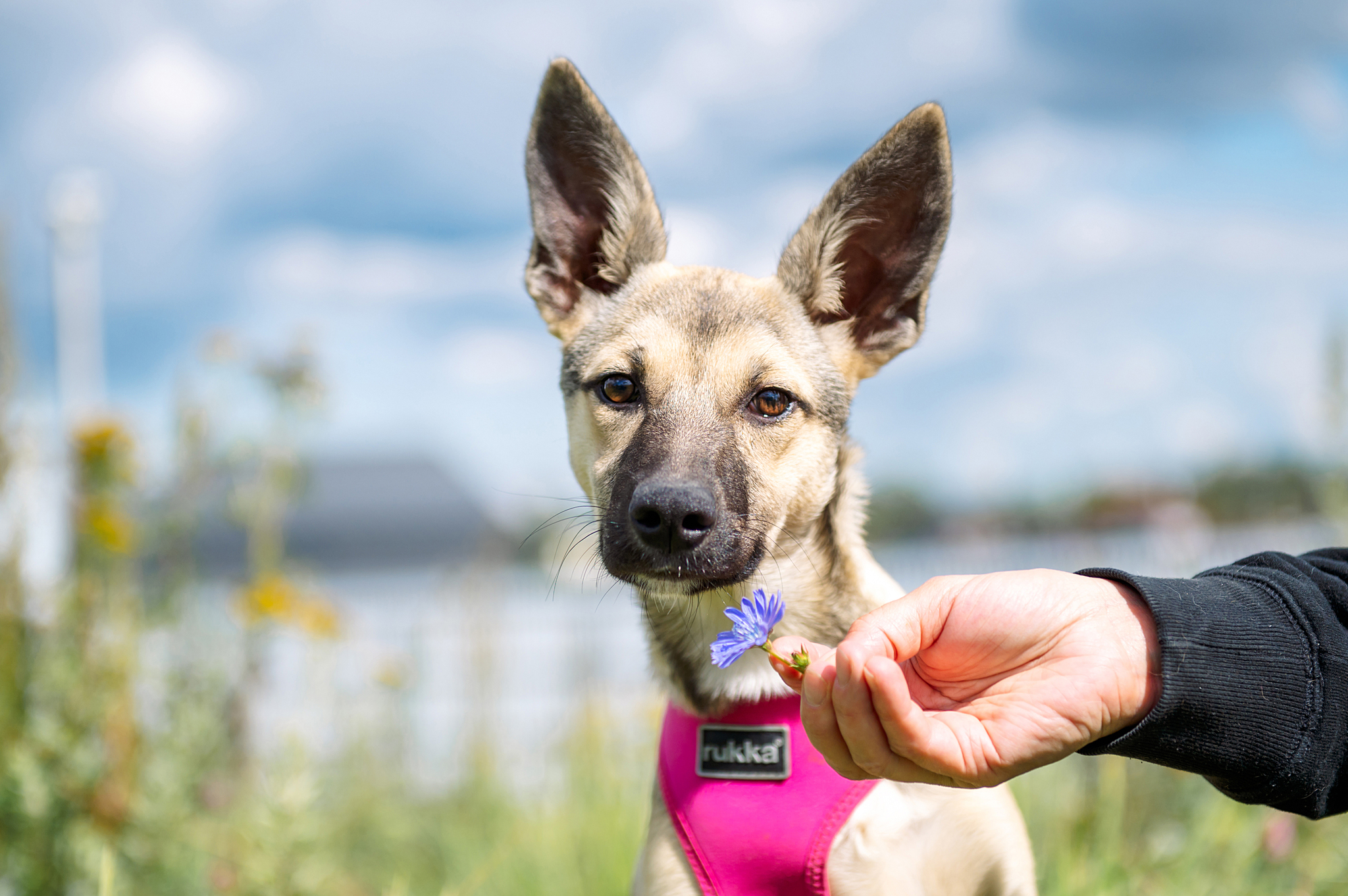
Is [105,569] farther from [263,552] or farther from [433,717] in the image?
[433,717]

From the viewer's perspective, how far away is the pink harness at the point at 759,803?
6.95 ft

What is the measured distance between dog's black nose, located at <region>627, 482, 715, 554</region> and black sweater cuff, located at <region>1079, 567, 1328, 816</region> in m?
0.80

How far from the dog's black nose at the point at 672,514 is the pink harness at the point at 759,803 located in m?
0.51

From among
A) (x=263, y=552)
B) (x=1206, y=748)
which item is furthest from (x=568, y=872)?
(x=1206, y=748)

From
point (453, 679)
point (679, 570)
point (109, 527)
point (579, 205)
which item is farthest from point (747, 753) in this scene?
point (453, 679)

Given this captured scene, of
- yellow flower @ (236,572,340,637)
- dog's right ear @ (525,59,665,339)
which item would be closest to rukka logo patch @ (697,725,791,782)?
dog's right ear @ (525,59,665,339)

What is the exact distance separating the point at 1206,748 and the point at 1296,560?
0.58m

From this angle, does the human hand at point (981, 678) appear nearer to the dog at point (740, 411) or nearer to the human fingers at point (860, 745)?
the human fingers at point (860, 745)

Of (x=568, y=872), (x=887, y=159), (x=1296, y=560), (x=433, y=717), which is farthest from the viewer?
(x=433, y=717)

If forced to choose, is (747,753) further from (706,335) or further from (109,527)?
(109,527)

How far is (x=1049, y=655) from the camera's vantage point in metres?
1.70

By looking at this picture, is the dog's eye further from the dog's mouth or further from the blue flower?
the blue flower

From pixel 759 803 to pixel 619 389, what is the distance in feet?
3.71

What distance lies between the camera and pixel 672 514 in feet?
6.73
